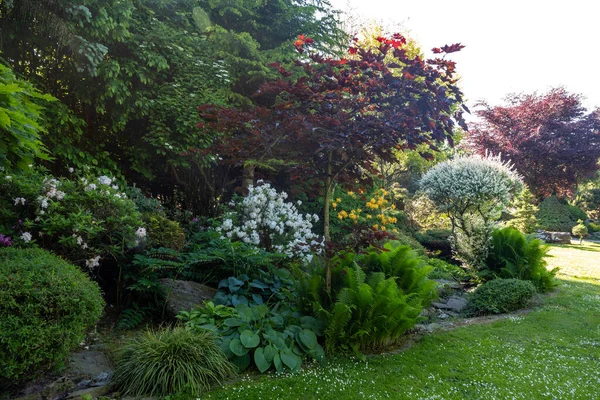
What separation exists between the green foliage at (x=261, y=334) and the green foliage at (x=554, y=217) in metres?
21.1

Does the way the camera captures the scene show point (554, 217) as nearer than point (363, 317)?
No

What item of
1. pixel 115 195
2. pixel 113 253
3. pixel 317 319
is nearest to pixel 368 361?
pixel 317 319

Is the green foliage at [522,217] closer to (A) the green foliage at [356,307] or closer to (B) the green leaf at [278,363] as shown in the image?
(A) the green foliage at [356,307]

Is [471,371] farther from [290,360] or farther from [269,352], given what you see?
[269,352]

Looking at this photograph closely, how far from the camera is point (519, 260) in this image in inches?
298

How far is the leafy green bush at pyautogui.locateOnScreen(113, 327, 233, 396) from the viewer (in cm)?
293

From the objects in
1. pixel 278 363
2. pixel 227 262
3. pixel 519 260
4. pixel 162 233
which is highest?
pixel 162 233

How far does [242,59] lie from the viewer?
8883 mm

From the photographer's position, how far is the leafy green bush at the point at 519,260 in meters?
7.45

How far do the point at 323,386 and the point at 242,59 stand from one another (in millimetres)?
7629

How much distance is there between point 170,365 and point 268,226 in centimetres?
334

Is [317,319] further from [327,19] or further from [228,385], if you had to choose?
[327,19]

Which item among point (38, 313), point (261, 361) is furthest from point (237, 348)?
point (38, 313)

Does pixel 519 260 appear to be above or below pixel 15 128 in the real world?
below
